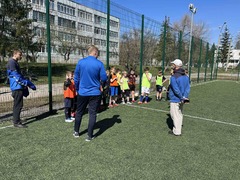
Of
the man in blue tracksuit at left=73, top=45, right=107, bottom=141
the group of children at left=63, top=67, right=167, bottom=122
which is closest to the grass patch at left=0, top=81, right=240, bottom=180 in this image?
the group of children at left=63, top=67, right=167, bottom=122

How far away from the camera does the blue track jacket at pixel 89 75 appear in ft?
13.7

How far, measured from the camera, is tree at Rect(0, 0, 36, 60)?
6820mm

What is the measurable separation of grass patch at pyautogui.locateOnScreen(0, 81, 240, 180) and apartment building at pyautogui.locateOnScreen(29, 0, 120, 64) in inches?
95.3

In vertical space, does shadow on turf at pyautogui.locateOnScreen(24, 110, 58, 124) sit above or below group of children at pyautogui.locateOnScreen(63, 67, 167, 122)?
below

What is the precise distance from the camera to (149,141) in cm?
452

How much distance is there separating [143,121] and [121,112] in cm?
116

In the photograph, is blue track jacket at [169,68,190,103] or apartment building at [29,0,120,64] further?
apartment building at [29,0,120,64]

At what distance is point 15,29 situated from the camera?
26.7 feet

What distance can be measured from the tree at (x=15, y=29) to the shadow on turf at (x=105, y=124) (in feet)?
10.6

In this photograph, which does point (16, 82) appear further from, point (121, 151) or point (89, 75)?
point (121, 151)

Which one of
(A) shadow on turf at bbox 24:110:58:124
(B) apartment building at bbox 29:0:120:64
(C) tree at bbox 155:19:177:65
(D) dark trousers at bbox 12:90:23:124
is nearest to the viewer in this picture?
(D) dark trousers at bbox 12:90:23:124

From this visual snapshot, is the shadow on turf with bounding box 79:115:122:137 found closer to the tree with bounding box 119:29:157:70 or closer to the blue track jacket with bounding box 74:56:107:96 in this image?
the blue track jacket with bounding box 74:56:107:96

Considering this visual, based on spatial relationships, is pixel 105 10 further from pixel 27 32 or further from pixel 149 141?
pixel 149 141

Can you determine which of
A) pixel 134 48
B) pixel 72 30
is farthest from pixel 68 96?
pixel 134 48
